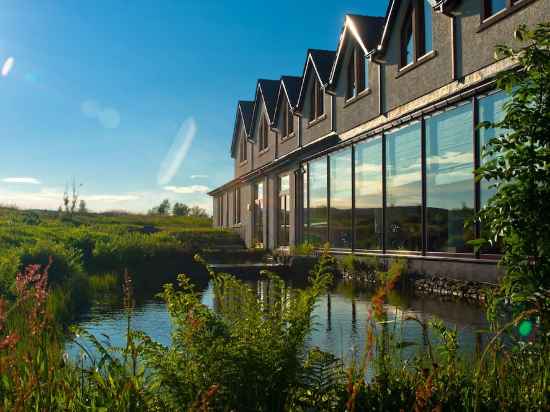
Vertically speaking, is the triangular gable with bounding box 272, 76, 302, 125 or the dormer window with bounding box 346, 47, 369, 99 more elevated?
the triangular gable with bounding box 272, 76, 302, 125

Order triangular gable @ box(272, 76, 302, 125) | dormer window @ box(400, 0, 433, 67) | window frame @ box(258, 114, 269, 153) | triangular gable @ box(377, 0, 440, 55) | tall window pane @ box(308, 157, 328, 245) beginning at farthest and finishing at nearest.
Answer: window frame @ box(258, 114, 269, 153)
triangular gable @ box(272, 76, 302, 125)
tall window pane @ box(308, 157, 328, 245)
triangular gable @ box(377, 0, 440, 55)
dormer window @ box(400, 0, 433, 67)

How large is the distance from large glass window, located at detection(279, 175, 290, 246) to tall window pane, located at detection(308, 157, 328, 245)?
281 cm

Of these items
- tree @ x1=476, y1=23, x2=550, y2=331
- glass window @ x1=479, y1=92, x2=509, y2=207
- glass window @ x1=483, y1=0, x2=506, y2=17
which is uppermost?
glass window @ x1=483, y1=0, x2=506, y2=17

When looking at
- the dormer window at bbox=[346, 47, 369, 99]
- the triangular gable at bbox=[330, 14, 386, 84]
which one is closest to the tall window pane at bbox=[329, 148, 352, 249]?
the dormer window at bbox=[346, 47, 369, 99]

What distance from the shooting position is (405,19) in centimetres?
1616

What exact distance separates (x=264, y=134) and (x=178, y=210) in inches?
1659

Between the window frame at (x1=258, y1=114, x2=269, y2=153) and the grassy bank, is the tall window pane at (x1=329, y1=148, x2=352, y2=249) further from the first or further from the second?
the window frame at (x1=258, y1=114, x2=269, y2=153)

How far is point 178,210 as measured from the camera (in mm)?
71250

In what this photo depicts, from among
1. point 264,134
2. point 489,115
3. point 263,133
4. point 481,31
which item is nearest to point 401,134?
point 481,31

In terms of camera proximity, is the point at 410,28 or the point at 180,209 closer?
the point at 410,28

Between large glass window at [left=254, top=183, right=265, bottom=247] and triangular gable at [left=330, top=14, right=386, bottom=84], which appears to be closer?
triangular gable at [left=330, top=14, right=386, bottom=84]

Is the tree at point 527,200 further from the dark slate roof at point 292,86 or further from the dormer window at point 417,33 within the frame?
the dark slate roof at point 292,86

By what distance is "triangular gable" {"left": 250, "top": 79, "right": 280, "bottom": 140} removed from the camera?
29.4 meters

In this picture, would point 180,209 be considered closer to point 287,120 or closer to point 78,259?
point 287,120
